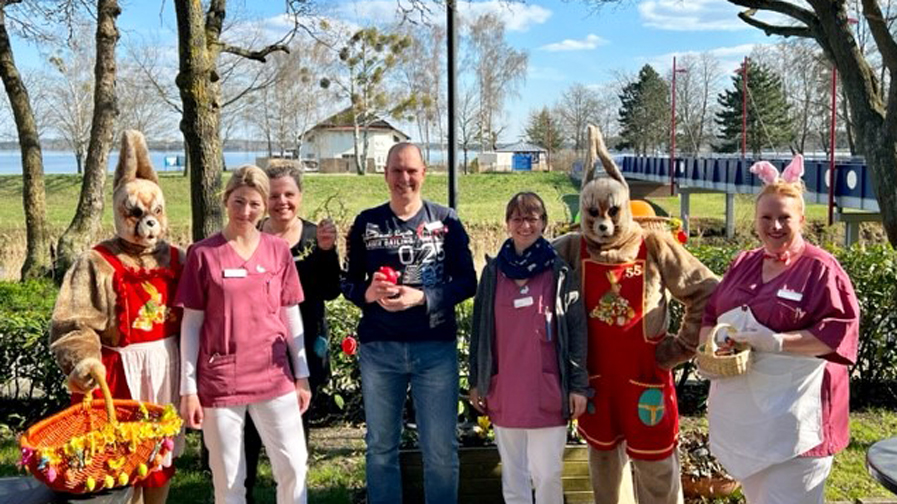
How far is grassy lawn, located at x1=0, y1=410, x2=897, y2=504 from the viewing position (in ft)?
14.2

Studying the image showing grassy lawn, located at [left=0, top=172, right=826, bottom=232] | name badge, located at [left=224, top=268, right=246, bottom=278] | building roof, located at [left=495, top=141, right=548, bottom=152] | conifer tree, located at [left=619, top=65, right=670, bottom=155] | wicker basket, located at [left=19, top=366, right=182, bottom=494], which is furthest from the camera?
building roof, located at [left=495, top=141, right=548, bottom=152]

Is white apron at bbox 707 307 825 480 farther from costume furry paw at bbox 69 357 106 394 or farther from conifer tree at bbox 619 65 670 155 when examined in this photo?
conifer tree at bbox 619 65 670 155

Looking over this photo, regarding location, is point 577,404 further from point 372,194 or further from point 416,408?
point 372,194

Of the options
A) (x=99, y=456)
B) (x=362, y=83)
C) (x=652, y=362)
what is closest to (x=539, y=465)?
(x=652, y=362)

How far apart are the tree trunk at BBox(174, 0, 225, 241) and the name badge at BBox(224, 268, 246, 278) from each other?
201 cm

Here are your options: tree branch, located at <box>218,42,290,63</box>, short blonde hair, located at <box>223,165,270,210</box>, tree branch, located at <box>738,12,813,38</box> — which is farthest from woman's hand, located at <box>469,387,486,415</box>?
tree branch, located at <box>738,12,813,38</box>

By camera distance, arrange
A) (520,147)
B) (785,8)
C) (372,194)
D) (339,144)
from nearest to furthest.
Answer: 1. (785,8)
2. (372,194)
3. (339,144)
4. (520,147)

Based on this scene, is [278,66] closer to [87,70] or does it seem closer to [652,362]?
[87,70]

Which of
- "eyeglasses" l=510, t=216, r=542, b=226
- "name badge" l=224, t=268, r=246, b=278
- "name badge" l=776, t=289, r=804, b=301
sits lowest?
"name badge" l=776, t=289, r=804, b=301

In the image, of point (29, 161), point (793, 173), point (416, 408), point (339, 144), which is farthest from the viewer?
point (339, 144)

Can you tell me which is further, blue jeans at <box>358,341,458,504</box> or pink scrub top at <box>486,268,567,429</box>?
blue jeans at <box>358,341,458,504</box>

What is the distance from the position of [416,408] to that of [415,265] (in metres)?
0.72

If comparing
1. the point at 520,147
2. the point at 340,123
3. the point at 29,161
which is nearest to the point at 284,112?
the point at 340,123

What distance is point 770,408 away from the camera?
2.92m
